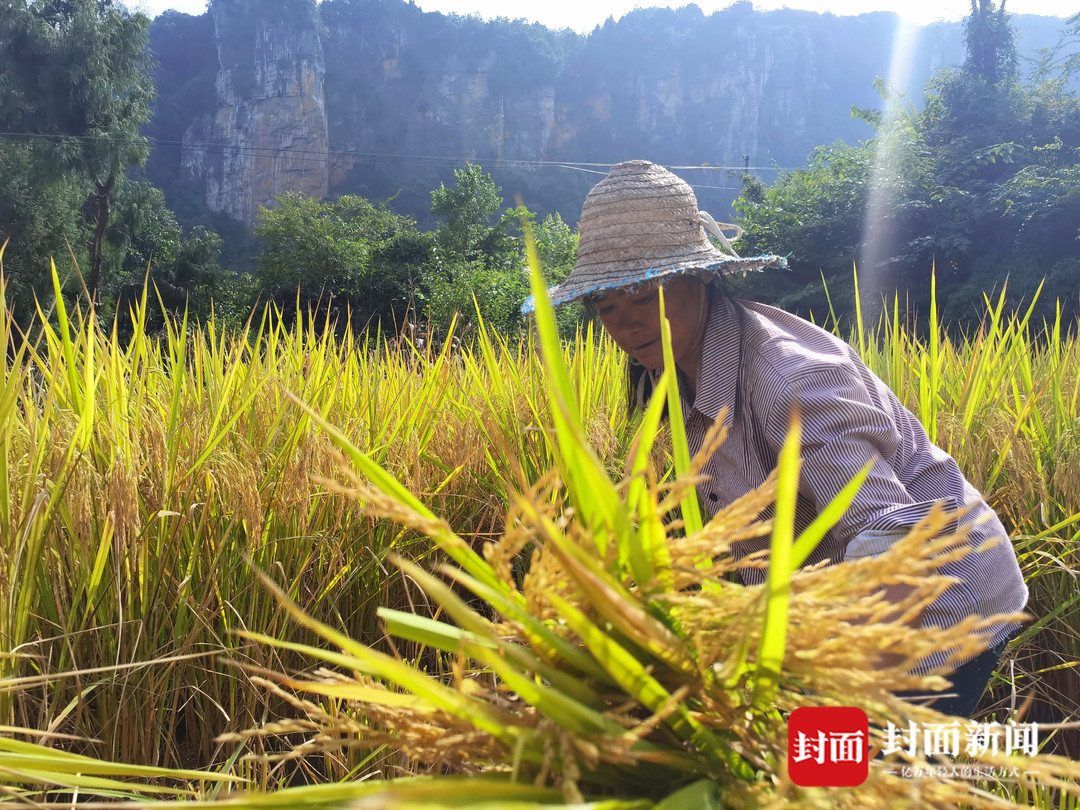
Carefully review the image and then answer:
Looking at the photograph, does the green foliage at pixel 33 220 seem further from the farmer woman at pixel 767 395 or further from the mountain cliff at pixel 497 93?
the mountain cliff at pixel 497 93

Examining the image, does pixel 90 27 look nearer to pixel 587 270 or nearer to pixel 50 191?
pixel 50 191

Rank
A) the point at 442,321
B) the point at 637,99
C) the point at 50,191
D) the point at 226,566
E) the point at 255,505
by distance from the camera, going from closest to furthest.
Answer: the point at 255,505 → the point at 226,566 → the point at 442,321 → the point at 50,191 → the point at 637,99

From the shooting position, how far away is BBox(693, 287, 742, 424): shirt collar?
136 cm

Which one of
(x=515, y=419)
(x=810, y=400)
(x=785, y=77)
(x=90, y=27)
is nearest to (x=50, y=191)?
(x=90, y=27)

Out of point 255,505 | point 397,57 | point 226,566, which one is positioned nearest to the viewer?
point 255,505

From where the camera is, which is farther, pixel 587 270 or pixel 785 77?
pixel 785 77

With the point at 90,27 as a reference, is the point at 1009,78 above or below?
below

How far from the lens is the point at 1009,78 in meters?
16.9

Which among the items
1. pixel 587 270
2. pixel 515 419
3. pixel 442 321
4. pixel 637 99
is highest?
pixel 637 99

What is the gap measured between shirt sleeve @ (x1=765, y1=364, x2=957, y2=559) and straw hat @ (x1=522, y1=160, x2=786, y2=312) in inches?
16.8

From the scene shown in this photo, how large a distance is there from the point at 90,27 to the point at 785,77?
85.9m

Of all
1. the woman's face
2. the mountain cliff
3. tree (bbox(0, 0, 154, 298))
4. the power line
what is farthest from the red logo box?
the power line

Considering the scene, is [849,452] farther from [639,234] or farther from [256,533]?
[256,533]

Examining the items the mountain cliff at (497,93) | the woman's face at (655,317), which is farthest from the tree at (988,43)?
the mountain cliff at (497,93)
